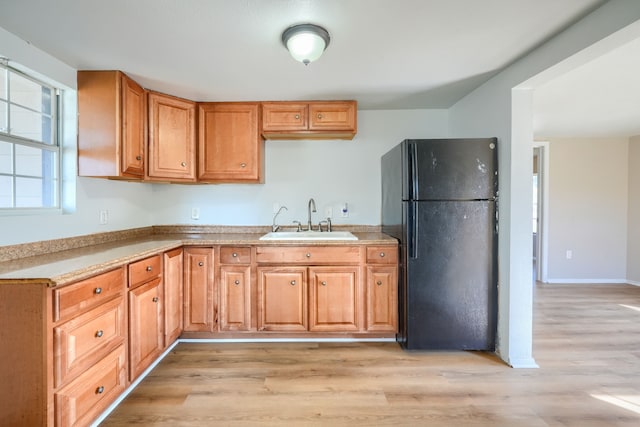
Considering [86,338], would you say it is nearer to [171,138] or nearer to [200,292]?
[200,292]

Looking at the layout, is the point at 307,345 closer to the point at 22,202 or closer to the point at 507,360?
the point at 507,360

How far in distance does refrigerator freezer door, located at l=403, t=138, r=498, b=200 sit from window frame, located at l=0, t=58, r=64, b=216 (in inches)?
97.9

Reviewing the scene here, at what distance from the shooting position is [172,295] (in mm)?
2258

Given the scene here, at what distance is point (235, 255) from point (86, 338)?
3.67 feet

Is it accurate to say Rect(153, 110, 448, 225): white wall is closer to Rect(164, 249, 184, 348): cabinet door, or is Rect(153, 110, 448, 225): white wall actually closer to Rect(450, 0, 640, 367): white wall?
Rect(164, 249, 184, 348): cabinet door

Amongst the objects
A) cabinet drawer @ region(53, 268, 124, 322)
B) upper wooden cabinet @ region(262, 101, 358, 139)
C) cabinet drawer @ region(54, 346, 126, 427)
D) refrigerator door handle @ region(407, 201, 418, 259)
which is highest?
upper wooden cabinet @ region(262, 101, 358, 139)

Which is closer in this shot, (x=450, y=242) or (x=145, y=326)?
(x=145, y=326)

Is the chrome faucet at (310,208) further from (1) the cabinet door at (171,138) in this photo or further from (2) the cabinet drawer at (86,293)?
(2) the cabinet drawer at (86,293)

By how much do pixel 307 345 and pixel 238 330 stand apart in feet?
1.90

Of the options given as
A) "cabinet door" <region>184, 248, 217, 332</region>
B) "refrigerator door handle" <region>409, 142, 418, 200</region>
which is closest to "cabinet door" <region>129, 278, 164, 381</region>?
"cabinet door" <region>184, 248, 217, 332</region>

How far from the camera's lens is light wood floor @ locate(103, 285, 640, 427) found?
1604mm

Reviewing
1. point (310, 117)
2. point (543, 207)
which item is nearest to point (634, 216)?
point (543, 207)

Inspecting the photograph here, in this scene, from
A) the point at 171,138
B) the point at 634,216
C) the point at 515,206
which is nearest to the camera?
the point at 515,206

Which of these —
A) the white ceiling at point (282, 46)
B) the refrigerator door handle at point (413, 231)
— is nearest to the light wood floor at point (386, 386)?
the refrigerator door handle at point (413, 231)
